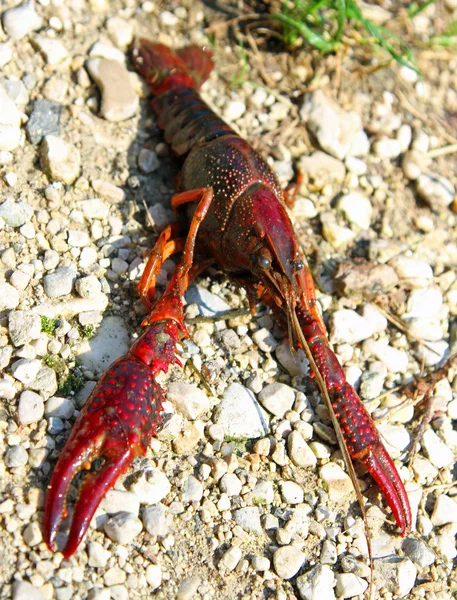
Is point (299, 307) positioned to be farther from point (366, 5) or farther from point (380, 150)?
point (366, 5)

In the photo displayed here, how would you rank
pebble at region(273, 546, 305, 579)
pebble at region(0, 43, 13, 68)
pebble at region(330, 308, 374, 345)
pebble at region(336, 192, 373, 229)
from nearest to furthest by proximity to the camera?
1. pebble at region(273, 546, 305, 579)
2. pebble at region(330, 308, 374, 345)
3. pebble at region(0, 43, 13, 68)
4. pebble at region(336, 192, 373, 229)

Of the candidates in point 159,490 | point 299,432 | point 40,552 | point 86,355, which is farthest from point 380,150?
point 40,552

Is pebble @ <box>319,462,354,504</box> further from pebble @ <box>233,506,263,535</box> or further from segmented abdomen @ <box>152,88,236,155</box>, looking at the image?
segmented abdomen @ <box>152,88,236,155</box>

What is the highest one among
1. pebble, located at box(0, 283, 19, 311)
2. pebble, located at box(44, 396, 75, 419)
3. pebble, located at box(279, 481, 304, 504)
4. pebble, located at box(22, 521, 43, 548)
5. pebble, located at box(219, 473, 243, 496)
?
pebble, located at box(0, 283, 19, 311)

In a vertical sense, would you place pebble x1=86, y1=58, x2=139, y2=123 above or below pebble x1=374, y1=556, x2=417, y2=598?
above

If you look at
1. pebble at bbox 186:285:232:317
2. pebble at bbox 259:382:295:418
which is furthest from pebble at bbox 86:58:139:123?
pebble at bbox 259:382:295:418

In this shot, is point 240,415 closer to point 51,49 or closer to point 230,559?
point 230,559

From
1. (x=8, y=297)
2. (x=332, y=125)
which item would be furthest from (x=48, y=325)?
(x=332, y=125)

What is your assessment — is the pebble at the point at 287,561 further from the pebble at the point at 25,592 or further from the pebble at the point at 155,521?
the pebble at the point at 25,592
